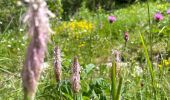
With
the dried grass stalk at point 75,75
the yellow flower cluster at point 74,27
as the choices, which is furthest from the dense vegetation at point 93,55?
the dried grass stalk at point 75,75

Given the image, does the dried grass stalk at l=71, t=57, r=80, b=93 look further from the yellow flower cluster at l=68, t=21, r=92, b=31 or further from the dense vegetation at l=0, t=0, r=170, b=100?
the yellow flower cluster at l=68, t=21, r=92, b=31

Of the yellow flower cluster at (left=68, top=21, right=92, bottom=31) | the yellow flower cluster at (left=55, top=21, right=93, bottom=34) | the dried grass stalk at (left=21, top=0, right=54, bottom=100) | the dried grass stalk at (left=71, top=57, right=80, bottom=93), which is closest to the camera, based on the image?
the dried grass stalk at (left=21, top=0, right=54, bottom=100)

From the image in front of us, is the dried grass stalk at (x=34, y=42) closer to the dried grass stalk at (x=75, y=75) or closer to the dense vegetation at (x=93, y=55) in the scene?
the dense vegetation at (x=93, y=55)

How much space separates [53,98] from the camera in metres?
2.16

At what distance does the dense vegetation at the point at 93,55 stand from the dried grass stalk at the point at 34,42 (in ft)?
0.10

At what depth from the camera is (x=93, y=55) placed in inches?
208

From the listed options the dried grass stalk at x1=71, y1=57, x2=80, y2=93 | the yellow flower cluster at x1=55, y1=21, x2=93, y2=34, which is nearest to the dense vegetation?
the yellow flower cluster at x1=55, y1=21, x2=93, y2=34

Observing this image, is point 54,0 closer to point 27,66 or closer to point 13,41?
point 13,41

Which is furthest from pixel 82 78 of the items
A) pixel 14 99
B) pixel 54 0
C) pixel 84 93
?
pixel 54 0

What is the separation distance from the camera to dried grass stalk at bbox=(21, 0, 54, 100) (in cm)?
69

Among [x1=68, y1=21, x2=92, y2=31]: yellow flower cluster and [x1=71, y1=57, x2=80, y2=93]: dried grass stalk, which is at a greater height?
[x1=68, y1=21, x2=92, y2=31]: yellow flower cluster

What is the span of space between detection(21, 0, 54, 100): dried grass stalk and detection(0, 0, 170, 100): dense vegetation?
0.03m

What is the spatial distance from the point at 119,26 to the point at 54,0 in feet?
8.04

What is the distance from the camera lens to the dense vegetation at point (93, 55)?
2.18m
